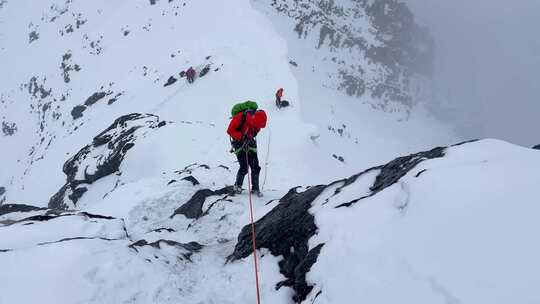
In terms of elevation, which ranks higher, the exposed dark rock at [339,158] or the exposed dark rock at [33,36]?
the exposed dark rock at [33,36]

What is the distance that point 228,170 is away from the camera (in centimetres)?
1180

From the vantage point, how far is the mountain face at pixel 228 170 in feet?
13.0

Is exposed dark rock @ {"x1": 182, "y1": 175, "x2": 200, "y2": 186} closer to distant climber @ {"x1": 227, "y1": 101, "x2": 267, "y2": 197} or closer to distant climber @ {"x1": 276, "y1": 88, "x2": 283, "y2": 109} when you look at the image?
distant climber @ {"x1": 227, "y1": 101, "x2": 267, "y2": 197}

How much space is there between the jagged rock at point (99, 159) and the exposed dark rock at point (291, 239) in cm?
996

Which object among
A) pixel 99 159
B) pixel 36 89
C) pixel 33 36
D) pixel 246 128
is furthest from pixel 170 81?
pixel 33 36

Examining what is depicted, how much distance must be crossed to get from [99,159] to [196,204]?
8.58m

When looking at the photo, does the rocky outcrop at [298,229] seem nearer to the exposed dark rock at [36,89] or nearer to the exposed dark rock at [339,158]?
the exposed dark rock at [339,158]

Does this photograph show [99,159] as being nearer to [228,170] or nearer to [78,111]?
[228,170]

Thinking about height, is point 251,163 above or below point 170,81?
below

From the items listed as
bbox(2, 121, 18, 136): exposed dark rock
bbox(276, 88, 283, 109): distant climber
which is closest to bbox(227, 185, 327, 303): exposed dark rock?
bbox(276, 88, 283, 109): distant climber

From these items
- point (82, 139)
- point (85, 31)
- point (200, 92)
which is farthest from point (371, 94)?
point (85, 31)

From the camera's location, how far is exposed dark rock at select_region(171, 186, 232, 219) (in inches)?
336

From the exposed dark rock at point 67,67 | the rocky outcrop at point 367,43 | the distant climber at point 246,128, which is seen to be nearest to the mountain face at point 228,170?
the exposed dark rock at point 67,67

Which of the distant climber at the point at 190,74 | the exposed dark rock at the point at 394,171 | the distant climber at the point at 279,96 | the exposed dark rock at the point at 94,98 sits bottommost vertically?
the exposed dark rock at the point at 394,171
